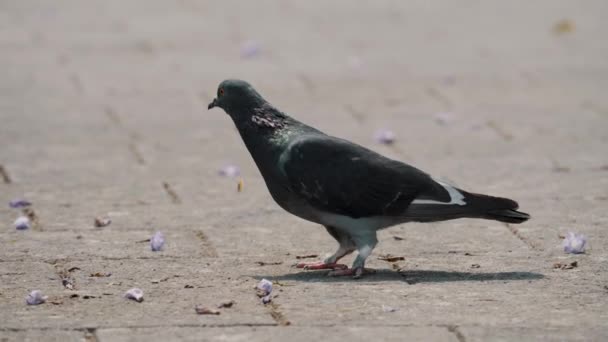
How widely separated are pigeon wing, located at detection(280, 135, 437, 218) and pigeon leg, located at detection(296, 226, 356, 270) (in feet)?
0.65

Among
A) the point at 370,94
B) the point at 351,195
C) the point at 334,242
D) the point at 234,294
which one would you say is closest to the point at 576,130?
the point at 370,94

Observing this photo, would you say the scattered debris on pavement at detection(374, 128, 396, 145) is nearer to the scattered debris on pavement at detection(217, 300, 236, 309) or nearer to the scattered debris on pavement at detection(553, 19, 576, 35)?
the scattered debris on pavement at detection(217, 300, 236, 309)

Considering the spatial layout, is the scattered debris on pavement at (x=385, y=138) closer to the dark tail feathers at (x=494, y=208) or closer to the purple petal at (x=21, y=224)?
the purple petal at (x=21, y=224)

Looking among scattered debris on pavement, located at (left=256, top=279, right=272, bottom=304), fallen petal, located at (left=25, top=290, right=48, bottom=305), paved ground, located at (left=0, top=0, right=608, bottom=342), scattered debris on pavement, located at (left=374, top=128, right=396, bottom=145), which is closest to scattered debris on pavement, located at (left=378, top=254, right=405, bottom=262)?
paved ground, located at (left=0, top=0, right=608, bottom=342)

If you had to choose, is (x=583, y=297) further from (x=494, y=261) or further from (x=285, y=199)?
(x=285, y=199)

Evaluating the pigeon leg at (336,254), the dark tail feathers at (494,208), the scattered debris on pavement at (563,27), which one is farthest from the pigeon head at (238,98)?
the scattered debris on pavement at (563,27)

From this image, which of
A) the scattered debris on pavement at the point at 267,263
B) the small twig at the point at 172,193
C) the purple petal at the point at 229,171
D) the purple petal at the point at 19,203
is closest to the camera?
the scattered debris on pavement at the point at 267,263

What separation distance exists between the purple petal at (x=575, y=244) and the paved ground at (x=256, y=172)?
0.06 meters

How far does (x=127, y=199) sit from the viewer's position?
6586 mm

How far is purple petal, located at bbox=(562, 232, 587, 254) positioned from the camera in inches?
213

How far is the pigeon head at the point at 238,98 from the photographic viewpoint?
529 cm

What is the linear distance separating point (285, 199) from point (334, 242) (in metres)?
0.69

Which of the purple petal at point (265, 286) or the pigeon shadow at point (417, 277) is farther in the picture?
the pigeon shadow at point (417, 277)

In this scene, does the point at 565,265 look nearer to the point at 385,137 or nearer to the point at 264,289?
the point at 264,289
